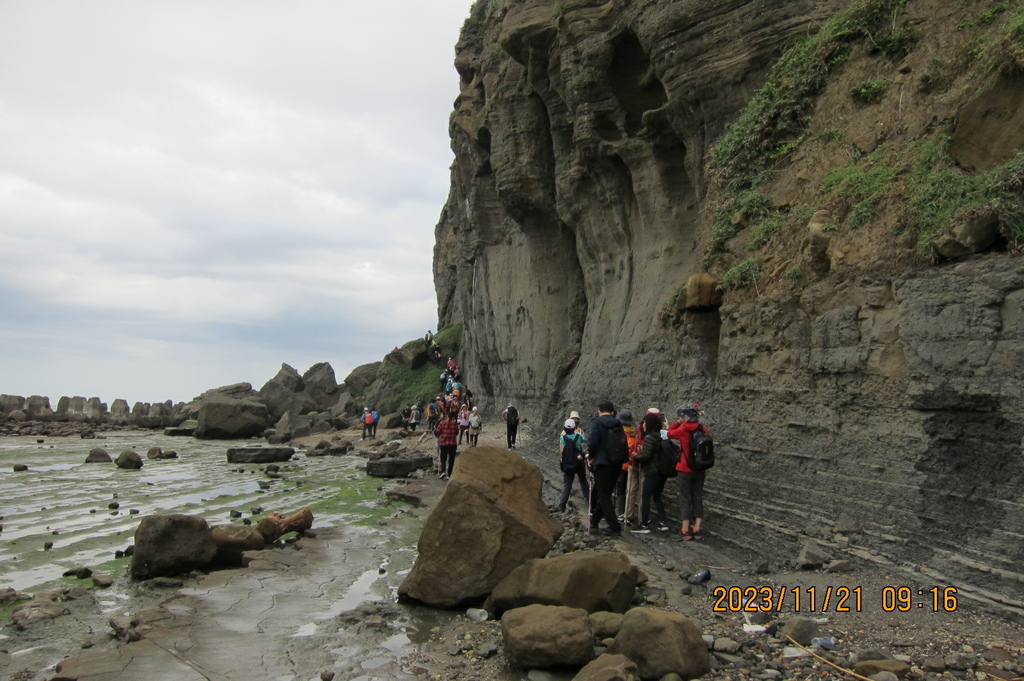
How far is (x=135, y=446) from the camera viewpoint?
34.2m

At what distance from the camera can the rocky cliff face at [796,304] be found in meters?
7.00

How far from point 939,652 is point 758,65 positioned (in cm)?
1141

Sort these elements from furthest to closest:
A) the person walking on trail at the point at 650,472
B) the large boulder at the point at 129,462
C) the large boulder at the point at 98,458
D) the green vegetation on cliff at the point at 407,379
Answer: the green vegetation on cliff at the point at 407,379
the large boulder at the point at 98,458
the large boulder at the point at 129,462
the person walking on trail at the point at 650,472

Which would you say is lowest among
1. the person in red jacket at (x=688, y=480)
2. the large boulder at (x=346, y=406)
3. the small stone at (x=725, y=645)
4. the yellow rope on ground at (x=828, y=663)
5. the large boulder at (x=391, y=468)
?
the small stone at (x=725, y=645)

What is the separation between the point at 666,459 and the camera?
429 inches

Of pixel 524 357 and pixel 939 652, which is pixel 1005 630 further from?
pixel 524 357

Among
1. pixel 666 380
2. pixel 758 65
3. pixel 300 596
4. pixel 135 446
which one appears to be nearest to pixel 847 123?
pixel 758 65

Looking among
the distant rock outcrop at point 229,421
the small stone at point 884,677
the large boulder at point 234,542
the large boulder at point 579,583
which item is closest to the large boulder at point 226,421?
the distant rock outcrop at point 229,421

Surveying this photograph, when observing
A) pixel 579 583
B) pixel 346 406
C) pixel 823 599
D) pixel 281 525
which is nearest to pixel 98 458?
pixel 281 525

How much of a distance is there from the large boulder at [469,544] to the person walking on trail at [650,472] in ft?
9.88

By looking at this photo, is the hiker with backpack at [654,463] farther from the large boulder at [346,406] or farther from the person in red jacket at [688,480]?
the large boulder at [346,406]

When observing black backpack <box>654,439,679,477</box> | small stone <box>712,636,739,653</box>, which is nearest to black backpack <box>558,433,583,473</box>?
black backpack <box>654,439,679,477</box>

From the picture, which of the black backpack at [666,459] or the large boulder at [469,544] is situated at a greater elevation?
the black backpack at [666,459]

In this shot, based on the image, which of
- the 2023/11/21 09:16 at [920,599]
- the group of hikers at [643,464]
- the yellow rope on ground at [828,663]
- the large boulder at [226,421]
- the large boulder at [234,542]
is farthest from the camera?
the large boulder at [226,421]
